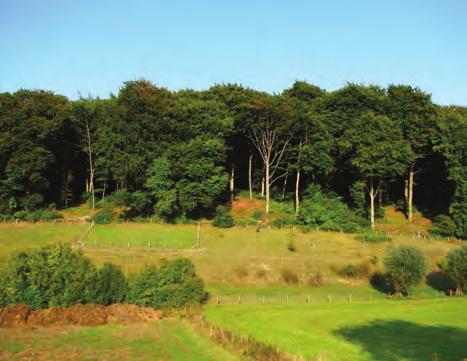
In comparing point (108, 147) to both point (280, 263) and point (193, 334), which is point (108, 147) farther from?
point (193, 334)

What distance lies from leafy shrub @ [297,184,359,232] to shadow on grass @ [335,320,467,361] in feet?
104

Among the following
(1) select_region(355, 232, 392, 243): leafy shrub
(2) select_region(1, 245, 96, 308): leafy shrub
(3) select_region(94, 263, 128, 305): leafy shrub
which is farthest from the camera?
(1) select_region(355, 232, 392, 243): leafy shrub

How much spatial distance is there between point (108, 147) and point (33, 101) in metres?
12.4

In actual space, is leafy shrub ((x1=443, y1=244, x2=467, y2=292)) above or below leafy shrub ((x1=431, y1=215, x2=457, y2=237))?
below

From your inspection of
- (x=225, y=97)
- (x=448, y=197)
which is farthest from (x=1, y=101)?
(x=448, y=197)

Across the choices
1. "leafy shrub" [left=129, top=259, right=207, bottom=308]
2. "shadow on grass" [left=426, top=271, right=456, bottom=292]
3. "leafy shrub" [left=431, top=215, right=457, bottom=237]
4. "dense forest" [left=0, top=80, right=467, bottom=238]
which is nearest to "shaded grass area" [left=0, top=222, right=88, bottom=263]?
"dense forest" [left=0, top=80, right=467, bottom=238]

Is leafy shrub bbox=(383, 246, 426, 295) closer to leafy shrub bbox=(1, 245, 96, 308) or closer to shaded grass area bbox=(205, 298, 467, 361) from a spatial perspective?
shaded grass area bbox=(205, 298, 467, 361)

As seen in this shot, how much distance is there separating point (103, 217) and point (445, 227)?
4688 centimetres

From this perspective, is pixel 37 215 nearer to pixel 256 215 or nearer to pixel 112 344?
pixel 256 215

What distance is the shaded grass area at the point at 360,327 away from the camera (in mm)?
32375

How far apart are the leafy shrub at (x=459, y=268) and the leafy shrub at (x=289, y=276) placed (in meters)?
15.3

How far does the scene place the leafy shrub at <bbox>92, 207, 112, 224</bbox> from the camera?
69.7 meters

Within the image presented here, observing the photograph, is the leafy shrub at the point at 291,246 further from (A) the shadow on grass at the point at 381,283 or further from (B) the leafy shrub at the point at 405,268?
(B) the leafy shrub at the point at 405,268

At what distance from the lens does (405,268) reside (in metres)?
49.9
